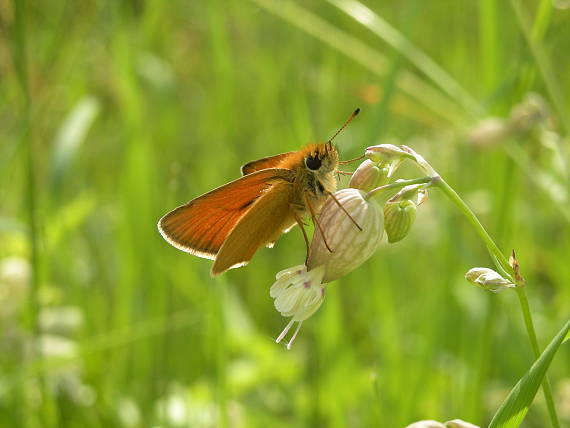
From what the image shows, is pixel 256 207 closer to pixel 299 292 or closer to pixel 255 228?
pixel 255 228

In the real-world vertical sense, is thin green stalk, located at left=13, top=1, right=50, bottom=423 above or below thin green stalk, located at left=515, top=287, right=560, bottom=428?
above

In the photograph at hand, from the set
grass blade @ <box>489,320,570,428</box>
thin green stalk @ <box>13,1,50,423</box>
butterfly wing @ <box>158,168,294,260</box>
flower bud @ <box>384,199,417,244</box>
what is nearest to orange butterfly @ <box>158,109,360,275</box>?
butterfly wing @ <box>158,168,294,260</box>

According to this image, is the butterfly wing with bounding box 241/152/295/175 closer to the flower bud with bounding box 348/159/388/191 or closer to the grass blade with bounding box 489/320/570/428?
the flower bud with bounding box 348/159/388/191

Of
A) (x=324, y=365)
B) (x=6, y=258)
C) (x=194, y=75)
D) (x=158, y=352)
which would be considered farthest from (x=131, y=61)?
(x=194, y=75)

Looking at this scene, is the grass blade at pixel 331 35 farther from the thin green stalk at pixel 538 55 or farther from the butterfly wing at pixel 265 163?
the butterfly wing at pixel 265 163

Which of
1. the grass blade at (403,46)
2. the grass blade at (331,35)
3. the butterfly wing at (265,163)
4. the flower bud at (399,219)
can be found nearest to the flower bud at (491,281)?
the flower bud at (399,219)

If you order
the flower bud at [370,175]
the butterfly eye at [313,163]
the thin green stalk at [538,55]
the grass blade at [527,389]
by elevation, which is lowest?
the grass blade at [527,389]

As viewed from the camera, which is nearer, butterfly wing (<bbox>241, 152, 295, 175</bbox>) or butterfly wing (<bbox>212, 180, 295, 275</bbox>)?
butterfly wing (<bbox>212, 180, 295, 275</bbox>)
